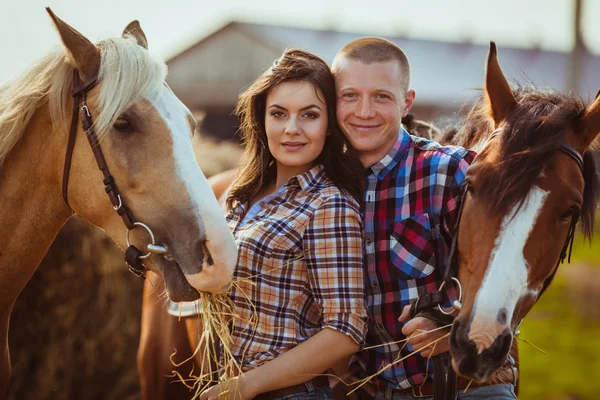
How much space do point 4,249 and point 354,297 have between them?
1.43 metres

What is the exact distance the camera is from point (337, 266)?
253 cm

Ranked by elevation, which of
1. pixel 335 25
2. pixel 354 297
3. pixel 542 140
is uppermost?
pixel 542 140

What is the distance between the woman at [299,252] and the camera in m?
2.48

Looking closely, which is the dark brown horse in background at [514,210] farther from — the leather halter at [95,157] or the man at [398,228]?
the leather halter at [95,157]

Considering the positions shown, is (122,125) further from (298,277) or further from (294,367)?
(294,367)

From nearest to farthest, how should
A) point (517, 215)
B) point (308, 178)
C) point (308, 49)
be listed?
point (517, 215) < point (308, 178) < point (308, 49)

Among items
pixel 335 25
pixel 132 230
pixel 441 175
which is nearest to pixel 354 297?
pixel 441 175

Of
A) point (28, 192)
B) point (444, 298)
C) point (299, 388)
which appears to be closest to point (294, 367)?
point (299, 388)

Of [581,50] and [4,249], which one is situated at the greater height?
[4,249]

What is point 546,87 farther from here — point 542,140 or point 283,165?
point 283,165

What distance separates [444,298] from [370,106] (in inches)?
36.8

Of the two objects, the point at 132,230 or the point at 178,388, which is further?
the point at 178,388

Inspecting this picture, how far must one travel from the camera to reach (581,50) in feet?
42.2

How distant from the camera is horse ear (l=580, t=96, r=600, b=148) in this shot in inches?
93.6
